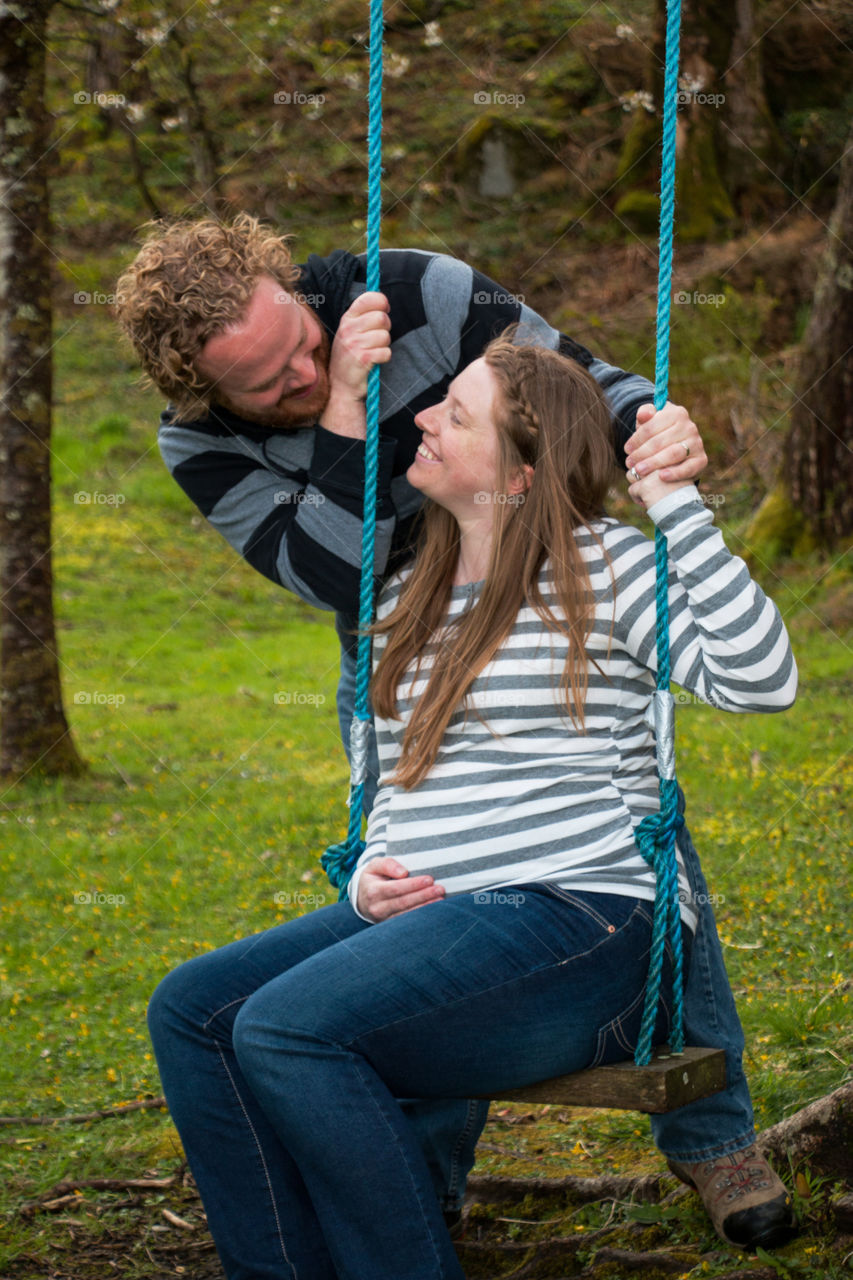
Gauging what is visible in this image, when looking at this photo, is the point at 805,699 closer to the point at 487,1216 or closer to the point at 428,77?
the point at 487,1216

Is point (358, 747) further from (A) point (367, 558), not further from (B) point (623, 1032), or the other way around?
(B) point (623, 1032)

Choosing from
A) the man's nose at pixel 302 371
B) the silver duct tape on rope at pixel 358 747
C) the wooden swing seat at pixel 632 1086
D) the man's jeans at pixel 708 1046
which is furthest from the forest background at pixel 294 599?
the man's nose at pixel 302 371

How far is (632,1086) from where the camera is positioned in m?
1.82

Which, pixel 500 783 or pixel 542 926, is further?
pixel 500 783

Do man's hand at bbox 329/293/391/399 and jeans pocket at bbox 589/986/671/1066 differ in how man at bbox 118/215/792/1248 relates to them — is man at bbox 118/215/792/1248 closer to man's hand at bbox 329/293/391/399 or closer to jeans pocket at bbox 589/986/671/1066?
man's hand at bbox 329/293/391/399

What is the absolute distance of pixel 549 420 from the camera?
86.2 inches

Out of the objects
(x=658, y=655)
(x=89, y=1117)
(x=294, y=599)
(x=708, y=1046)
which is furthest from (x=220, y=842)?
(x=294, y=599)

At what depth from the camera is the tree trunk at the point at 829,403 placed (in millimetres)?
7707

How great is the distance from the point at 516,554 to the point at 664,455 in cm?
29

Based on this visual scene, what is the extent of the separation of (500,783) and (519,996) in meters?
0.32

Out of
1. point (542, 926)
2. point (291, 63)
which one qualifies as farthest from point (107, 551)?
point (542, 926)

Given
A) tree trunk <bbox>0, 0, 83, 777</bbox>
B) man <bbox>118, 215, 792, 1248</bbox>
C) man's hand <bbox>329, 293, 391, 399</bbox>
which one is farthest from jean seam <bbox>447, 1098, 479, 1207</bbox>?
tree trunk <bbox>0, 0, 83, 777</bbox>

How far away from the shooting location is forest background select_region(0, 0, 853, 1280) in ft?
10.4

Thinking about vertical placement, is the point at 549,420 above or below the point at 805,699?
above
